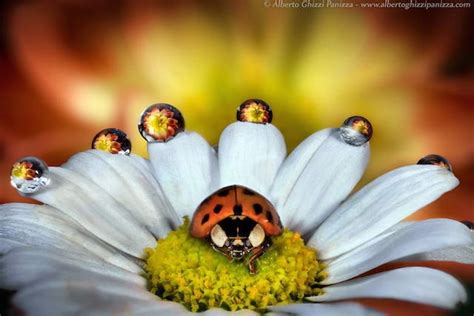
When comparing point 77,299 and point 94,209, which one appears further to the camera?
point 94,209

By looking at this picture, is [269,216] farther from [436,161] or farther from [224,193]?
[436,161]

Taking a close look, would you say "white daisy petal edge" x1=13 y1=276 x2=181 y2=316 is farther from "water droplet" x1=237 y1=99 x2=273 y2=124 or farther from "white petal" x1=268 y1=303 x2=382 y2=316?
"water droplet" x1=237 y1=99 x2=273 y2=124

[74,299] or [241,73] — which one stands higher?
[241,73]

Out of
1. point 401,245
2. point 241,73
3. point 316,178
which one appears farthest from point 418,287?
point 241,73

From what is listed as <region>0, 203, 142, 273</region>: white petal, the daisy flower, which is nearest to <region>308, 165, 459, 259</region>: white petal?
the daisy flower

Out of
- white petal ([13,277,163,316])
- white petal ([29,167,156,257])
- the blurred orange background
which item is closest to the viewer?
white petal ([13,277,163,316])

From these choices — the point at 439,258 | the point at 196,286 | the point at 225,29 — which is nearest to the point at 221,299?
the point at 196,286

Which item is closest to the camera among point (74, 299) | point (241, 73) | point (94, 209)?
point (74, 299)

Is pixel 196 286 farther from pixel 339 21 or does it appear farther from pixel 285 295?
pixel 339 21

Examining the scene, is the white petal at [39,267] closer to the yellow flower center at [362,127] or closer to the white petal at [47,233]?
the white petal at [47,233]
